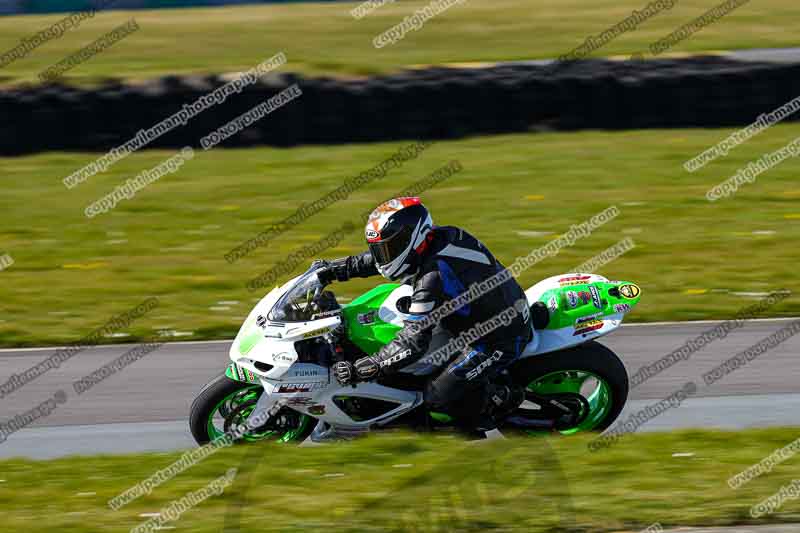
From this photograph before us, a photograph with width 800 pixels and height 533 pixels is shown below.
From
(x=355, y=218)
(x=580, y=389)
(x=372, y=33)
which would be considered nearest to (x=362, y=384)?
(x=580, y=389)

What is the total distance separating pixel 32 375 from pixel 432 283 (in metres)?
4.27

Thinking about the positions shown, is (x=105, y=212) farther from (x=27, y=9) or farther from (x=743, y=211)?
(x=27, y=9)

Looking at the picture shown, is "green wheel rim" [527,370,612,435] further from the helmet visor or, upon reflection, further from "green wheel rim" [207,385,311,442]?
"green wheel rim" [207,385,311,442]

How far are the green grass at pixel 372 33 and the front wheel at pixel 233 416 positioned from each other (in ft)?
48.5

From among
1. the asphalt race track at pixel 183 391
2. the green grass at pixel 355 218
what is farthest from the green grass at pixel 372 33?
the asphalt race track at pixel 183 391

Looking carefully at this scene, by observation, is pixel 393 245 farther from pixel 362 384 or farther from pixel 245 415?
pixel 245 415

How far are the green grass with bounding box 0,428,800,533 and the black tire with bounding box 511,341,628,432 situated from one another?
41cm

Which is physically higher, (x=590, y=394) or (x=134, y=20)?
(x=134, y=20)

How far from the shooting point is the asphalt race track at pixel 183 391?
8.48 m

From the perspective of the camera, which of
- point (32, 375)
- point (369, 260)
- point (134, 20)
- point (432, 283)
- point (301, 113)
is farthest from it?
point (134, 20)

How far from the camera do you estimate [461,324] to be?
24.5ft

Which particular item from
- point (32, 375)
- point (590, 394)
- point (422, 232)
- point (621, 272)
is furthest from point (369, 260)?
point (621, 272)

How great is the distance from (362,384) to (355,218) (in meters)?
7.44

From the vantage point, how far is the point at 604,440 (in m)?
7.54
